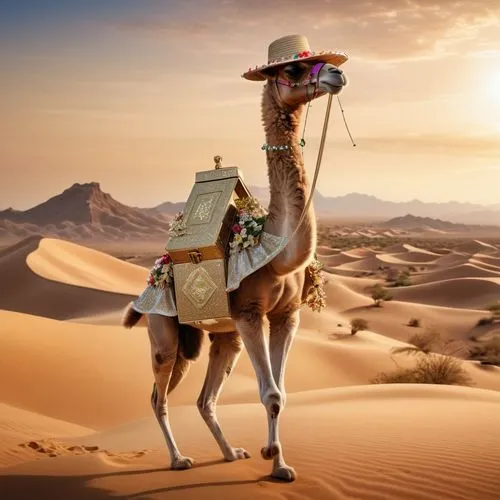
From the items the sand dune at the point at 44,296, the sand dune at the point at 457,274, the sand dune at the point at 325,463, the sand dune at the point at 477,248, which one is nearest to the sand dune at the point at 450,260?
the sand dune at the point at 457,274

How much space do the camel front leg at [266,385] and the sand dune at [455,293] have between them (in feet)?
128

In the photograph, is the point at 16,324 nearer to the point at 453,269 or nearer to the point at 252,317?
the point at 252,317

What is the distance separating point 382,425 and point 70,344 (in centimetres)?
1196

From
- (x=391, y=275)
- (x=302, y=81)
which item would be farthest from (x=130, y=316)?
(x=391, y=275)

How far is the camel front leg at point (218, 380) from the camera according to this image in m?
8.47

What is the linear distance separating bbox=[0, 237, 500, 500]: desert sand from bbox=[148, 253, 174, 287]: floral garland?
6.42 ft

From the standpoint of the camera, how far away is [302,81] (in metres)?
7.20

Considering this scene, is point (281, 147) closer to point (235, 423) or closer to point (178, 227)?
point (178, 227)

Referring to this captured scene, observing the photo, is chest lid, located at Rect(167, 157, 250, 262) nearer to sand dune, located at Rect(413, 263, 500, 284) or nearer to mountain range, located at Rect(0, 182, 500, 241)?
sand dune, located at Rect(413, 263, 500, 284)

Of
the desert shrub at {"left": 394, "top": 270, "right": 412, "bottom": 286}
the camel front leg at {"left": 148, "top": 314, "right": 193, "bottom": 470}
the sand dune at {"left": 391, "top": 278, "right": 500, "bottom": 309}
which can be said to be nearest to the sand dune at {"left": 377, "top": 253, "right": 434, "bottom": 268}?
the desert shrub at {"left": 394, "top": 270, "right": 412, "bottom": 286}

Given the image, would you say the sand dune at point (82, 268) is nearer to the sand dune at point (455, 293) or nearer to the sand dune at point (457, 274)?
the sand dune at point (455, 293)

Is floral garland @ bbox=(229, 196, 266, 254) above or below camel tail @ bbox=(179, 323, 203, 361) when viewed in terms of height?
above

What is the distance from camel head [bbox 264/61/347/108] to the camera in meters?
6.82

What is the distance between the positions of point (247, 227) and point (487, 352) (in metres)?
23.0
